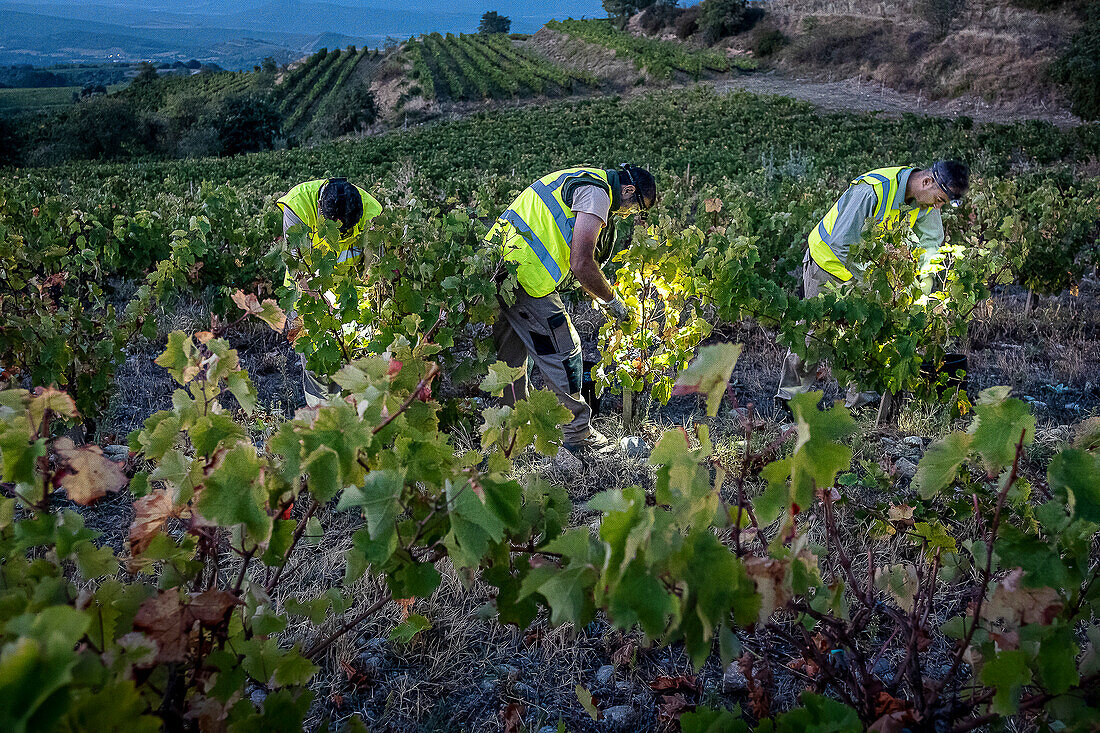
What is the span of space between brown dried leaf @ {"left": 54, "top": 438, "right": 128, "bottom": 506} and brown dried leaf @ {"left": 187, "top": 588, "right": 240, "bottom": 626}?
0.26 metres

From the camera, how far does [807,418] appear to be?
1088 mm

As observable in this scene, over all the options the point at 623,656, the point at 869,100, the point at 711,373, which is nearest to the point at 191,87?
the point at 869,100

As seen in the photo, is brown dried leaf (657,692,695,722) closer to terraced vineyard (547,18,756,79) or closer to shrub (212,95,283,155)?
shrub (212,95,283,155)

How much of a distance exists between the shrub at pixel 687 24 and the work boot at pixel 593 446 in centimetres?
6248

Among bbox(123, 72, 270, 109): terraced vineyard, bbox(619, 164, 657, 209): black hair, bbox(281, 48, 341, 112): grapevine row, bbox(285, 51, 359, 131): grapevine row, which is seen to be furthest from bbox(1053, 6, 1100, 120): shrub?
bbox(123, 72, 270, 109): terraced vineyard

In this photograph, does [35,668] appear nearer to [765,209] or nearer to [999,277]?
[999,277]

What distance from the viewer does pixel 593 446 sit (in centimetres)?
402

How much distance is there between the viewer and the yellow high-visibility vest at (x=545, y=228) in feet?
Answer: 11.7

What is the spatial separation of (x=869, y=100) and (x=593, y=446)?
131 feet

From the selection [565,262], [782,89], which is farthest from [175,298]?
[782,89]

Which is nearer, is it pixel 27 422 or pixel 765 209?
pixel 27 422

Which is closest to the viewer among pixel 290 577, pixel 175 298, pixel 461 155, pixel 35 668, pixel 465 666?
pixel 35 668

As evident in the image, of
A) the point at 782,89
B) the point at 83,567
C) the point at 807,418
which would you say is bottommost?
the point at 83,567

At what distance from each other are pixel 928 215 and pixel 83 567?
4628 millimetres
